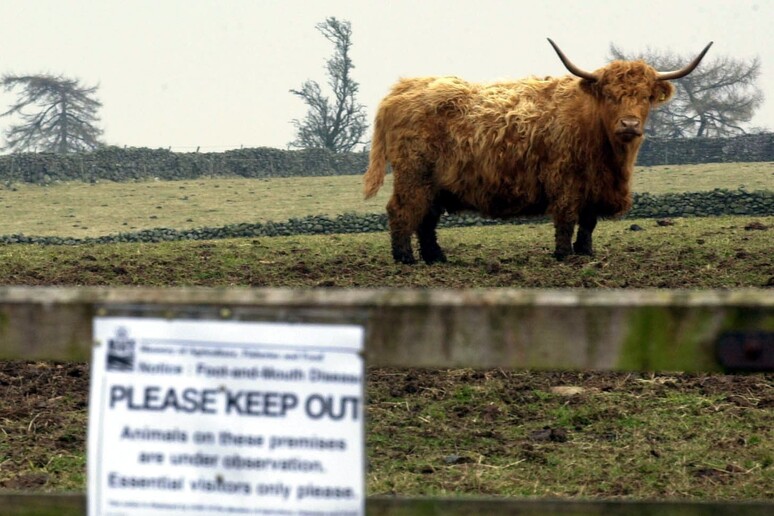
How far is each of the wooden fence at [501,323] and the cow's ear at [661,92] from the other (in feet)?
30.6

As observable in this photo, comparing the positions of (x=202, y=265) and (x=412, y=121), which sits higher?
(x=412, y=121)

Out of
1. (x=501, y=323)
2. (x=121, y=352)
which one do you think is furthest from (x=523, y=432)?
(x=121, y=352)

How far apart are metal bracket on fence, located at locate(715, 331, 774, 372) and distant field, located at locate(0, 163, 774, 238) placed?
23745mm

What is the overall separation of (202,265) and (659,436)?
26.9 ft

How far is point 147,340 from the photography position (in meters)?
2.62

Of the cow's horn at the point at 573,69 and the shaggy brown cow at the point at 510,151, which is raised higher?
→ the cow's horn at the point at 573,69

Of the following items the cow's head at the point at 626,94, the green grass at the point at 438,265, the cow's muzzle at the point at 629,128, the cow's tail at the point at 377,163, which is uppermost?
the cow's head at the point at 626,94

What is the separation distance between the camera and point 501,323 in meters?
2.59

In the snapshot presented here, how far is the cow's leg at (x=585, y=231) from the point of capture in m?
12.7

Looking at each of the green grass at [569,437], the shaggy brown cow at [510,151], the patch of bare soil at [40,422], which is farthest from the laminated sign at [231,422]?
the shaggy brown cow at [510,151]

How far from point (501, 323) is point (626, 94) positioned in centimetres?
924

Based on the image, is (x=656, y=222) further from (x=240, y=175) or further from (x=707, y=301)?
(x=240, y=175)

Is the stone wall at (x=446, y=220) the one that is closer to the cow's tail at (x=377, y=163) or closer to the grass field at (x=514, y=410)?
the grass field at (x=514, y=410)

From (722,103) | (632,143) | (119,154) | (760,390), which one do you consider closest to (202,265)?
(632,143)
